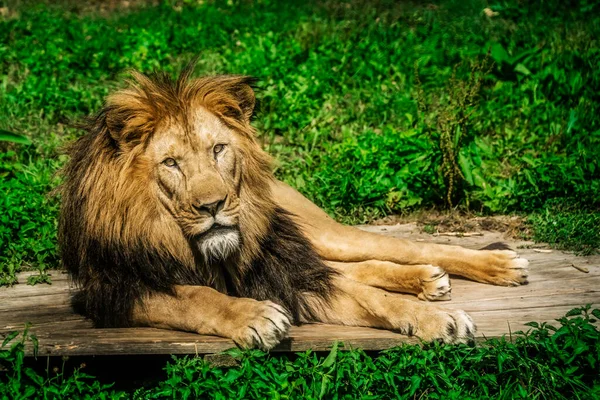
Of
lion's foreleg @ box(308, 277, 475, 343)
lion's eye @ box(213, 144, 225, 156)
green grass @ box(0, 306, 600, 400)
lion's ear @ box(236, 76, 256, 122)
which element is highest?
lion's ear @ box(236, 76, 256, 122)

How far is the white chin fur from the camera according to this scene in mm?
3586

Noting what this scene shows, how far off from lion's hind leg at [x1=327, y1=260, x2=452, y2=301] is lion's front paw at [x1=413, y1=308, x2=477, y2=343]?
44cm

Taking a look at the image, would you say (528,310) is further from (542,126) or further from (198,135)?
(542,126)

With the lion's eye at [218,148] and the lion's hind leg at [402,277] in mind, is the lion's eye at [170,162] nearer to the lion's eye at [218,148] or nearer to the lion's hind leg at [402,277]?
the lion's eye at [218,148]

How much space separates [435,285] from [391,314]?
0.44 m

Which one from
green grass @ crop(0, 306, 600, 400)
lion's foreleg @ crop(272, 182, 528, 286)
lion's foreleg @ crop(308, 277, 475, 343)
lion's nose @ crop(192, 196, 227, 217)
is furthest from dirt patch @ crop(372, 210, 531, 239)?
lion's nose @ crop(192, 196, 227, 217)

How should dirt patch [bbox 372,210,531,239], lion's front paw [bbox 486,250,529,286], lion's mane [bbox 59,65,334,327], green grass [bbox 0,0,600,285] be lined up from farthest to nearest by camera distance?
1. green grass [bbox 0,0,600,285]
2. dirt patch [bbox 372,210,531,239]
3. lion's front paw [bbox 486,250,529,286]
4. lion's mane [bbox 59,65,334,327]

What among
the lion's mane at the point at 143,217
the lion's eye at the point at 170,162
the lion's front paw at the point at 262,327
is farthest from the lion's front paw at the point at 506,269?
the lion's eye at the point at 170,162

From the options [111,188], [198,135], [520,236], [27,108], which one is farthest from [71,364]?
[27,108]

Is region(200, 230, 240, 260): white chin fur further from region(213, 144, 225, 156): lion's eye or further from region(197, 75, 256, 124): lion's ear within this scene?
region(197, 75, 256, 124): lion's ear

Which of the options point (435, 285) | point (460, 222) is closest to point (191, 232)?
point (435, 285)

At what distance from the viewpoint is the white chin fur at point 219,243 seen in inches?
141

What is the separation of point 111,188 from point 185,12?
18.1ft

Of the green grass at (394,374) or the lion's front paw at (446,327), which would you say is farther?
the lion's front paw at (446,327)
